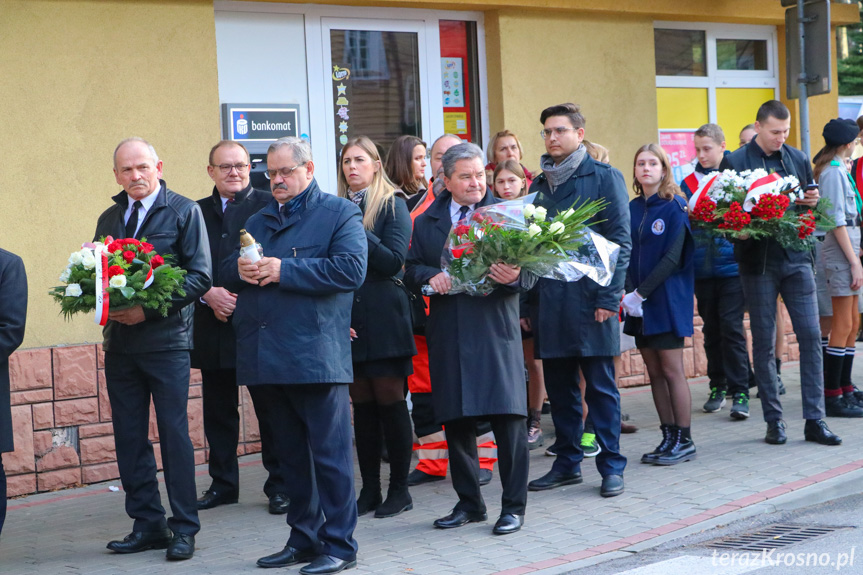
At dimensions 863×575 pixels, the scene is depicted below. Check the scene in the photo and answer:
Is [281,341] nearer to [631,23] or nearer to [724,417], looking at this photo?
[724,417]

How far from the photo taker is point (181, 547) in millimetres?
5641

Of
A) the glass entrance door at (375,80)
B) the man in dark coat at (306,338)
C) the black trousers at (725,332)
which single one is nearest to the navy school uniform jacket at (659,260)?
the black trousers at (725,332)

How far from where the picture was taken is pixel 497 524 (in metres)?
5.87

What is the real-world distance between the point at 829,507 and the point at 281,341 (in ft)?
11.1

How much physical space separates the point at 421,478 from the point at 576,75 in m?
5.02

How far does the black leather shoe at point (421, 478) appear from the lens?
7.23 metres

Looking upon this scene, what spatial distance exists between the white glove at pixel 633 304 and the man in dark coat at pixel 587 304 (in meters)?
0.71

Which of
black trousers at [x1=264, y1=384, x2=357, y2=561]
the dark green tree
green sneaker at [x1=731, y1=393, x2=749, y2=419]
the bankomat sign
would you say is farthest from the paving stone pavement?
the dark green tree

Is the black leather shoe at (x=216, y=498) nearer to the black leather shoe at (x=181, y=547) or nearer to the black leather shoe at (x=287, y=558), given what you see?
the black leather shoe at (x=181, y=547)

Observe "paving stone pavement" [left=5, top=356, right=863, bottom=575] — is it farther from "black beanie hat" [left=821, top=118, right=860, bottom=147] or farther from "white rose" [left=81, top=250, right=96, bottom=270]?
"black beanie hat" [left=821, top=118, right=860, bottom=147]

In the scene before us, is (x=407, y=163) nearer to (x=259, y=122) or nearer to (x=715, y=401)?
(x=259, y=122)

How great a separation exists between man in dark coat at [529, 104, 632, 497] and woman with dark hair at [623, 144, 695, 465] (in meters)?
0.80

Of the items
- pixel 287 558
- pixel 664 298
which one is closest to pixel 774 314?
pixel 664 298

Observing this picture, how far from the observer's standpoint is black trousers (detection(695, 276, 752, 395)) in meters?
9.13
